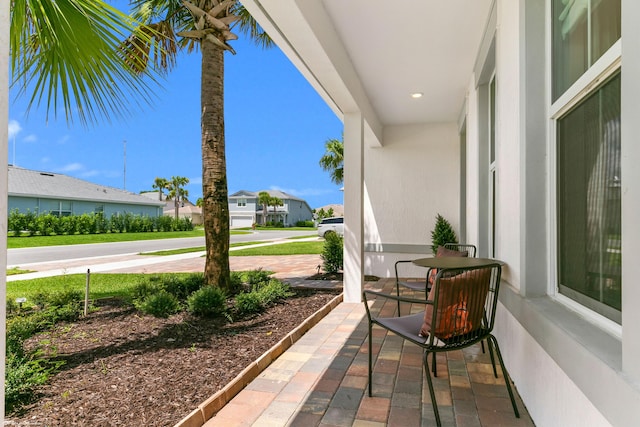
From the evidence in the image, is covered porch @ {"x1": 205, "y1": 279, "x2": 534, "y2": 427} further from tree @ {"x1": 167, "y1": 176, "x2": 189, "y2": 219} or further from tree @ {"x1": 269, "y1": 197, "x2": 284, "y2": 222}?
tree @ {"x1": 269, "y1": 197, "x2": 284, "y2": 222}

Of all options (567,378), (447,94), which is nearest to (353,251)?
(447,94)

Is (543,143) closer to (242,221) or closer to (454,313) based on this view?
(454,313)

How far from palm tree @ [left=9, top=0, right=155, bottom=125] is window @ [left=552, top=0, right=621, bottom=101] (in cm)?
209

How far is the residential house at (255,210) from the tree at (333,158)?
119 ft

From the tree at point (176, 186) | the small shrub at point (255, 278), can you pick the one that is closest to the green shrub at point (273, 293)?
the small shrub at point (255, 278)

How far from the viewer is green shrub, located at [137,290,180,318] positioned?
3803 mm

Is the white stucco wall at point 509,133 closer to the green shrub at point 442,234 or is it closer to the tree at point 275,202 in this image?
the green shrub at point 442,234

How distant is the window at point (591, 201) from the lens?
4.41 ft

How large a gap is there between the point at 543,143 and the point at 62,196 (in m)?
30.2

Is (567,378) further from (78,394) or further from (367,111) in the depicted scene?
(367,111)

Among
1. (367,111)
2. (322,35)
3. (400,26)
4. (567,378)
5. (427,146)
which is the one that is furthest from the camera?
(427,146)

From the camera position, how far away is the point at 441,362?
287 centimetres

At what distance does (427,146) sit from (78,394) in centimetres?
654

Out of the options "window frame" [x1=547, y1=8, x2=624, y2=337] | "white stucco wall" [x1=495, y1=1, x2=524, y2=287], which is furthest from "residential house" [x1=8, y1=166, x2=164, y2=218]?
"window frame" [x1=547, y1=8, x2=624, y2=337]
